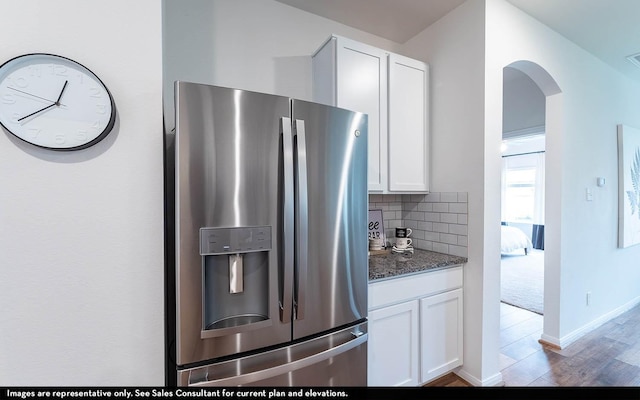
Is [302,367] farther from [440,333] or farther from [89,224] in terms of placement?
[440,333]

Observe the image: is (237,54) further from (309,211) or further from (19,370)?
(19,370)

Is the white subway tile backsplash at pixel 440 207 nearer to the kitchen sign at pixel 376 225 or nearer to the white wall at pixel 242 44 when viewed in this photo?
→ the kitchen sign at pixel 376 225

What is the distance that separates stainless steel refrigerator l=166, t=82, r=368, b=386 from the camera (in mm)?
922

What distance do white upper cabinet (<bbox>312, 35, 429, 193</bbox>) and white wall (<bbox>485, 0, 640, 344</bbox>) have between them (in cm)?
50

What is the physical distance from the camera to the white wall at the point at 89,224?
2.70 ft

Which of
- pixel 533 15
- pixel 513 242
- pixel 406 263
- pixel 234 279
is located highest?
pixel 533 15

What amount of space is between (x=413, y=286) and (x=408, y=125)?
1.17 metres

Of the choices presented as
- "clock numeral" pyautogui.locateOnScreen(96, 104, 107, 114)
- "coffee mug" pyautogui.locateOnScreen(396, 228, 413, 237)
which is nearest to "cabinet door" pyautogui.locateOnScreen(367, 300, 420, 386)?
"coffee mug" pyautogui.locateOnScreen(396, 228, 413, 237)

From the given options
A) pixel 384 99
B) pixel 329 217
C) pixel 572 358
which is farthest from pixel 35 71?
pixel 572 358

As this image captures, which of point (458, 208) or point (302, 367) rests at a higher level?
point (458, 208)

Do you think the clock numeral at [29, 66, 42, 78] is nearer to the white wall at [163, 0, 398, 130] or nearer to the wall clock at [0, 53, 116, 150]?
the wall clock at [0, 53, 116, 150]

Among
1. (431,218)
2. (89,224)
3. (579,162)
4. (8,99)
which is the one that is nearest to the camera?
(8,99)

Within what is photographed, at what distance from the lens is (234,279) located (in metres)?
0.98
